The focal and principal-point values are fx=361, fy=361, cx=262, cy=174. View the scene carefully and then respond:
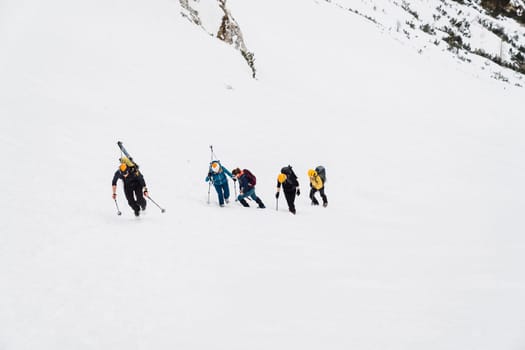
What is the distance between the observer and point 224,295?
4.88 m

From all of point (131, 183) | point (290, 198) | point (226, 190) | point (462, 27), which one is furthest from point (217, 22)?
point (462, 27)

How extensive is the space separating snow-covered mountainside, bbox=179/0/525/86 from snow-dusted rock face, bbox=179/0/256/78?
8 cm

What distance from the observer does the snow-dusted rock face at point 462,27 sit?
95.9ft

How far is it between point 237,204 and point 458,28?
116 ft

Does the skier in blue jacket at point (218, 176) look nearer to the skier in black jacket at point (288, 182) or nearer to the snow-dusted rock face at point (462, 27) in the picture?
the skier in black jacket at point (288, 182)

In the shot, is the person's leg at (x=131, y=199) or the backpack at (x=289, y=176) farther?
the backpack at (x=289, y=176)

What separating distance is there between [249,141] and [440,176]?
23.2 ft

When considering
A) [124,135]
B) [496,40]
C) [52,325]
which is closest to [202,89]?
[124,135]

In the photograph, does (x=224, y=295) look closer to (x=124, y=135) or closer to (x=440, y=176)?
(x=124, y=135)

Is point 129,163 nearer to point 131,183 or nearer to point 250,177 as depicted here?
point 131,183

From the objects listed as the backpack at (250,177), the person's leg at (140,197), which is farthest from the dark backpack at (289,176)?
the person's leg at (140,197)

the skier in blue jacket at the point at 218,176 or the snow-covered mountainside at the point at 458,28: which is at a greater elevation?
the snow-covered mountainside at the point at 458,28

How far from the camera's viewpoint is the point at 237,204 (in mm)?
9875

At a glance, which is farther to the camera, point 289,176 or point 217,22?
point 217,22
